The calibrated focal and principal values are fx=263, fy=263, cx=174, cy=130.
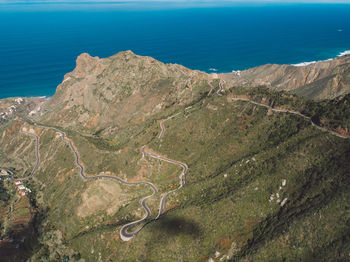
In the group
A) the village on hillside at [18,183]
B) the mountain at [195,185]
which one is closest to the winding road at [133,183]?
the mountain at [195,185]

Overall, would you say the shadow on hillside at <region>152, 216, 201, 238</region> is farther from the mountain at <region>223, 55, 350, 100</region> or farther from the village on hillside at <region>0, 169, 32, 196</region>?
the mountain at <region>223, 55, 350, 100</region>

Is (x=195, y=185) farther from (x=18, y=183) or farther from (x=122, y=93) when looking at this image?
(x=122, y=93)

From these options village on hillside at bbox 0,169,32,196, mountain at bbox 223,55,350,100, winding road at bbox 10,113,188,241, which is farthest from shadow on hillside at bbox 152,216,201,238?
mountain at bbox 223,55,350,100

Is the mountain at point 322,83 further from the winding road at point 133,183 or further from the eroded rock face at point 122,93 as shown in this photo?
the winding road at point 133,183

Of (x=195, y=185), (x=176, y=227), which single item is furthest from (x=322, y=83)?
(x=176, y=227)

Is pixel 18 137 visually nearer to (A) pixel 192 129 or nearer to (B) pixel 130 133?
(B) pixel 130 133

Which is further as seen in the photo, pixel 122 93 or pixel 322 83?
pixel 322 83

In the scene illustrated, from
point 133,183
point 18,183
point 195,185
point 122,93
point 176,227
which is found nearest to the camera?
point 176,227
